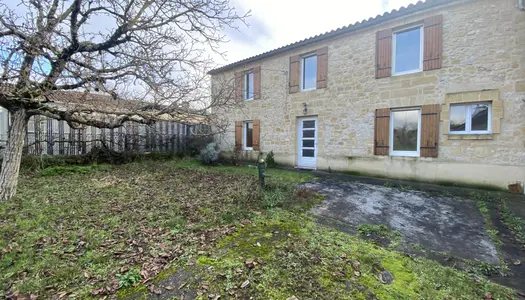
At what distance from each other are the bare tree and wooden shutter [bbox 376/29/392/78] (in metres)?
4.79

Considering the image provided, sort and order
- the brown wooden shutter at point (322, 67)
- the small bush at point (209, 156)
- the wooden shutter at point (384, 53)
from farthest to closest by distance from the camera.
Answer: the small bush at point (209, 156) → the brown wooden shutter at point (322, 67) → the wooden shutter at point (384, 53)

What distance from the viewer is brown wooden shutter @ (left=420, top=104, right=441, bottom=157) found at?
6.55 metres

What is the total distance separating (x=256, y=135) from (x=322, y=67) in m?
4.00

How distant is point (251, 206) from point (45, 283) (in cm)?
296

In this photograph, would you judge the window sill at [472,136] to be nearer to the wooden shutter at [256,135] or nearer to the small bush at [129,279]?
the wooden shutter at [256,135]

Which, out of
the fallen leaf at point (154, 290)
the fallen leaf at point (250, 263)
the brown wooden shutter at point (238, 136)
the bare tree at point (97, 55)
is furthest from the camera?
the brown wooden shutter at point (238, 136)

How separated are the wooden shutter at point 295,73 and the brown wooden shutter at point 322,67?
0.87 m

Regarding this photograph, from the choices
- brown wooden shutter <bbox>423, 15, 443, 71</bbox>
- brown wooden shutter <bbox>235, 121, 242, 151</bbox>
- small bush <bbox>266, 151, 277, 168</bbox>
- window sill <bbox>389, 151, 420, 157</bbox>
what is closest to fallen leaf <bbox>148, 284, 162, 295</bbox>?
window sill <bbox>389, 151, 420, 157</bbox>

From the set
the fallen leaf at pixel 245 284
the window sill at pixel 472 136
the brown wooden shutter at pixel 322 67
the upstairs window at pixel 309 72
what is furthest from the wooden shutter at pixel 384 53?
the fallen leaf at pixel 245 284

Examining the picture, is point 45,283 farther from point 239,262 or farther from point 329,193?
point 329,193

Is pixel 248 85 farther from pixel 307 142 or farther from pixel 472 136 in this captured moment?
pixel 472 136

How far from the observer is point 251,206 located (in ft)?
15.1

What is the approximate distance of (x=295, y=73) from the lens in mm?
9398

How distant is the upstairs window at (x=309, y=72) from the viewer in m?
9.16
